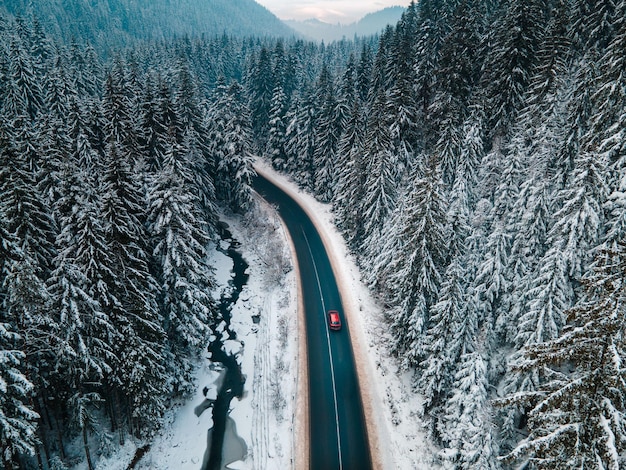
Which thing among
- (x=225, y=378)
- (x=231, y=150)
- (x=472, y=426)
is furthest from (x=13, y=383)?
(x=231, y=150)

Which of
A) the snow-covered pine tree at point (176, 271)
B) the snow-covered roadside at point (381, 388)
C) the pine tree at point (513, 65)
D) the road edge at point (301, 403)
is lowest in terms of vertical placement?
the road edge at point (301, 403)

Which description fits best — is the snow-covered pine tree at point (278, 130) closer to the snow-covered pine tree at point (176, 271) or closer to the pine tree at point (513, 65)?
the pine tree at point (513, 65)

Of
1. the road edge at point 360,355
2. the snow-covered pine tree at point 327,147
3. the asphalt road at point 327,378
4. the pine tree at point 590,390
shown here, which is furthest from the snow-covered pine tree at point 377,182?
the pine tree at point 590,390

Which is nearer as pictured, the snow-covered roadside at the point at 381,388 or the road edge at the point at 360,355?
the snow-covered roadside at the point at 381,388

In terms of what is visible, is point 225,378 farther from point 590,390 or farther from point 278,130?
point 278,130

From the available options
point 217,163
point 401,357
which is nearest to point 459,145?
point 401,357
